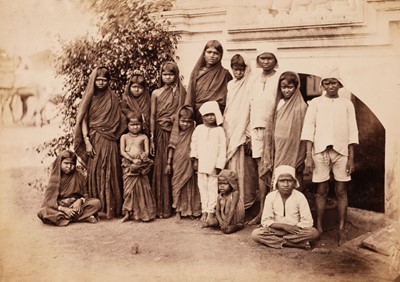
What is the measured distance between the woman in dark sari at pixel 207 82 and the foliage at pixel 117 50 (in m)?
0.27

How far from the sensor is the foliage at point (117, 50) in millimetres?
4340

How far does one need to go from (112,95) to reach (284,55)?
130 centimetres

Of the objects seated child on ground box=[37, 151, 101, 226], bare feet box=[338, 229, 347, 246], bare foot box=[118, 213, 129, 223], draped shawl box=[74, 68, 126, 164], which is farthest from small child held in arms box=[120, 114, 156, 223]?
bare feet box=[338, 229, 347, 246]

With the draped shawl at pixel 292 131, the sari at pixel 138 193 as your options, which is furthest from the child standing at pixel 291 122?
the sari at pixel 138 193

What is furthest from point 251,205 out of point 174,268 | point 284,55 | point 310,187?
point 284,55

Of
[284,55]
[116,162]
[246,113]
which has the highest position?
[284,55]

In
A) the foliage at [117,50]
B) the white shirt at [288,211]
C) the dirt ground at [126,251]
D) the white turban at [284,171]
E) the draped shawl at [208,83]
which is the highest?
the foliage at [117,50]

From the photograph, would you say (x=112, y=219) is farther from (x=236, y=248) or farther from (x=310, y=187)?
(x=310, y=187)

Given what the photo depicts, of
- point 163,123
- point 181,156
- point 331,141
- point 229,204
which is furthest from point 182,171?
point 331,141

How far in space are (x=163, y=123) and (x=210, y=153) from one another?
1.49 feet

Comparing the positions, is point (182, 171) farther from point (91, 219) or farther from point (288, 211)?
point (288, 211)

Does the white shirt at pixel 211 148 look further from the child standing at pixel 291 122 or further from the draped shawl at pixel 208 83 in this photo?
the child standing at pixel 291 122

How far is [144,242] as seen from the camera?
4.04m

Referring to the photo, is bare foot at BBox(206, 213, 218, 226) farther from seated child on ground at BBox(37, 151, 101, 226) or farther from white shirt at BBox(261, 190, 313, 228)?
seated child on ground at BBox(37, 151, 101, 226)
